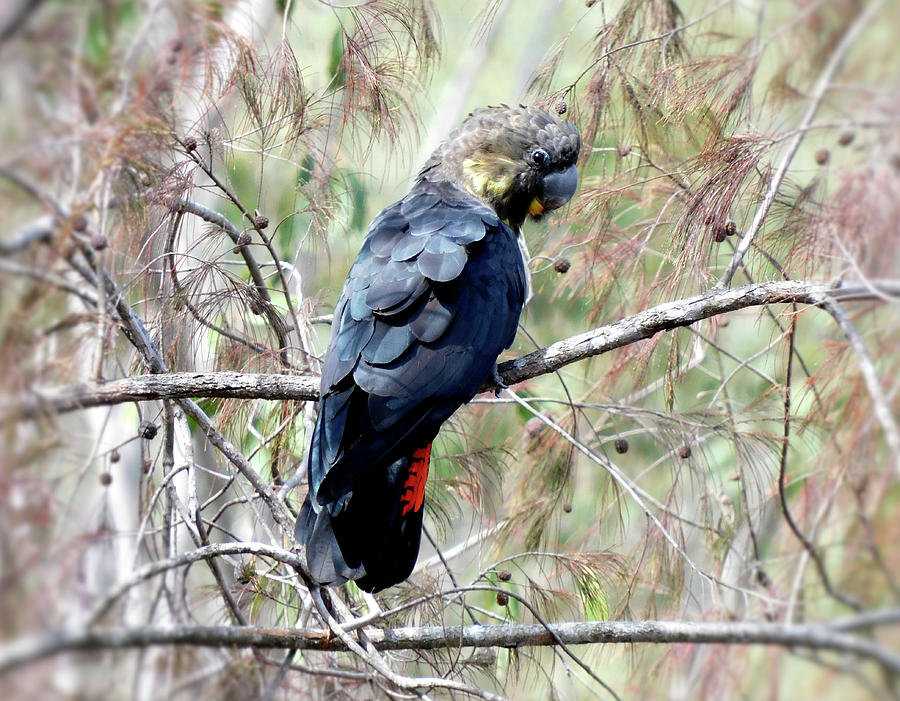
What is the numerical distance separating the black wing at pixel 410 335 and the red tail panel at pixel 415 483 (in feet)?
0.21

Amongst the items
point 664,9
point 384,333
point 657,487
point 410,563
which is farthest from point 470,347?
point 657,487

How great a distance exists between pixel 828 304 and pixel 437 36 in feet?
6.93

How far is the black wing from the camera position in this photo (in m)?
2.55

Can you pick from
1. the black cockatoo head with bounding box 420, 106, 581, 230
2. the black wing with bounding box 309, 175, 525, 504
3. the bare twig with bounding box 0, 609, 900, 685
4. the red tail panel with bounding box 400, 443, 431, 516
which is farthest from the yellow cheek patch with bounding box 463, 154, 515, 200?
the bare twig with bounding box 0, 609, 900, 685

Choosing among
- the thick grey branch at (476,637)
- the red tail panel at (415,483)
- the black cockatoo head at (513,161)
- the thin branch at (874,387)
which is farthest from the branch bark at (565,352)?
the black cockatoo head at (513,161)

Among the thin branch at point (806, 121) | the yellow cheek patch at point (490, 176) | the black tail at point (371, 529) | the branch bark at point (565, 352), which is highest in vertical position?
the yellow cheek patch at point (490, 176)

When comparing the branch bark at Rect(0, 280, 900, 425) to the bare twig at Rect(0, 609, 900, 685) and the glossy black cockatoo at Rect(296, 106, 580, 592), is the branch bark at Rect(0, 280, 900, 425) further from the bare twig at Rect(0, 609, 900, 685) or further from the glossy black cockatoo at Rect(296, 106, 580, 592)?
the bare twig at Rect(0, 609, 900, 685)

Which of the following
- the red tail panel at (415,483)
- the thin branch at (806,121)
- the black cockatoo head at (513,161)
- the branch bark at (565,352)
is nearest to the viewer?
the thin branch at (806,121)

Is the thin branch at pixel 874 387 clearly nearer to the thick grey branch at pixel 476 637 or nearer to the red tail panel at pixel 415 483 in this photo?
the thick grey branch at pixel 476 637

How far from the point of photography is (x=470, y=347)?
9.16ft

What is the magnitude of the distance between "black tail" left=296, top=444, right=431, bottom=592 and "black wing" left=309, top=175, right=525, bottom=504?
Result: 2.5 inches

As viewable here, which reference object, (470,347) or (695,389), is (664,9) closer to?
(470,347)

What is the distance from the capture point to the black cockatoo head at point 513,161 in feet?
11.3

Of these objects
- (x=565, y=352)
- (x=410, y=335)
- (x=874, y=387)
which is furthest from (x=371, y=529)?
(x=874, y=387)
